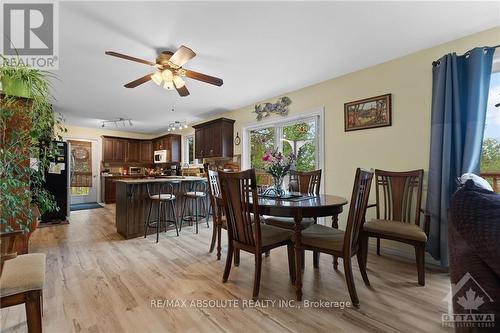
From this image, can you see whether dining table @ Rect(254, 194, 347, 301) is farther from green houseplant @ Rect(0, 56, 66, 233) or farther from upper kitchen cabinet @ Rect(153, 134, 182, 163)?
upper kitchen cabinet @ Rect(153, 134, 182, 163)

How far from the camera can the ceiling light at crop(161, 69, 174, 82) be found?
2.47 meters

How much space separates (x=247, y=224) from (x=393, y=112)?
2.30 metres

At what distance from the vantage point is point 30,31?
2047 millimetres

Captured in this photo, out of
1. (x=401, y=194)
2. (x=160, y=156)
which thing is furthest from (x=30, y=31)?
(x=160, y=156)

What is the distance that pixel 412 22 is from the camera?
2080mm

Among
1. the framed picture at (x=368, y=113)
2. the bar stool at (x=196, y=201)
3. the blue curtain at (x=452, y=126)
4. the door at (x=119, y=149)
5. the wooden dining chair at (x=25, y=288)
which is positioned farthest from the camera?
the door at (x=119, y=149)

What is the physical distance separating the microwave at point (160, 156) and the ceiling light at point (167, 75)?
477 centimetres

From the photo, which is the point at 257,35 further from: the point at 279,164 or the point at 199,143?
the point at 199,143

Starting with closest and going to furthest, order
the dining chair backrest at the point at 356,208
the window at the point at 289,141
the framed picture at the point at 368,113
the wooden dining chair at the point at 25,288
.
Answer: the wooden dining chair at the point at 25,288, the dining chair backrest at the point at 356,208, the framed picture at the point at 368,113, the window at the point at 289,141

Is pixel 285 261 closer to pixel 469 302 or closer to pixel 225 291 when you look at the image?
pixel 225 291

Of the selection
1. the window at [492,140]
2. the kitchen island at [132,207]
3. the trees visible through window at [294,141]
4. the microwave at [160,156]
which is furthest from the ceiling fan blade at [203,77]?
the microwave at [160,156]

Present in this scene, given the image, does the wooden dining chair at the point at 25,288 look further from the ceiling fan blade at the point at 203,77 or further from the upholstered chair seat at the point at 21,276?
the ceiling fan blade at the point at 203,77

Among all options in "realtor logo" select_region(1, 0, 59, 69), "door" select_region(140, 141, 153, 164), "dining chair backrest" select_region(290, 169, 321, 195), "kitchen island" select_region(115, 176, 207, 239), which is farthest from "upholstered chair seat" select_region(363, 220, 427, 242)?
"door" select_region(140, 141, 153, 164)

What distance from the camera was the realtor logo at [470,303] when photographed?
2.28 feet
